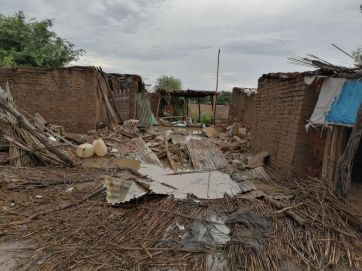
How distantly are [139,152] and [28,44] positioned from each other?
32.8 feet

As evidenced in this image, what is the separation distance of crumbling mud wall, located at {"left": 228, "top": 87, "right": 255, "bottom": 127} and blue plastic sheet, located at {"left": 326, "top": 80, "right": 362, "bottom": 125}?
915cm

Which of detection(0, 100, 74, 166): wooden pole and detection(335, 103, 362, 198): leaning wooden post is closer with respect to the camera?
detection(335, 103, 362, 198): leaning wooden post

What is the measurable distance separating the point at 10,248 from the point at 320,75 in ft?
18.8

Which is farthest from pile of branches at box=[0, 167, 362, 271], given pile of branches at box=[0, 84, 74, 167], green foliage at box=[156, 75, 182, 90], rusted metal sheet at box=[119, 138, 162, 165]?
green foliage at box=[156, 75, 182, 90]

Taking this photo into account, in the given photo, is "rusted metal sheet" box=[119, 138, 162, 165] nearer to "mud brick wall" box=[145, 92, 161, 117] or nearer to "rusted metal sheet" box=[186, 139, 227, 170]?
"rusted metal sheet" box=[186, 139, 227, 170]

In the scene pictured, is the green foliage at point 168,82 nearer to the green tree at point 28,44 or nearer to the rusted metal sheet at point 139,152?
the green tree at point 28,44

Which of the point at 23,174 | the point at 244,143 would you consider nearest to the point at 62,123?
the point at 23,174

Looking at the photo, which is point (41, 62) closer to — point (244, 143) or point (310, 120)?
point (244, 143)

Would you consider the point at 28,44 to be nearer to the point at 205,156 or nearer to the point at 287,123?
the point at 205,156

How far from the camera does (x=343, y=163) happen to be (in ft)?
15.0

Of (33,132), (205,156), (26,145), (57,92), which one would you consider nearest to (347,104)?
(205,156)

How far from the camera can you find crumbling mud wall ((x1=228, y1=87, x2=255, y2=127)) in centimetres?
1507

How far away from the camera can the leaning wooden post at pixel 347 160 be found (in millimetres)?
4367

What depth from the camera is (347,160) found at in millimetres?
4527
